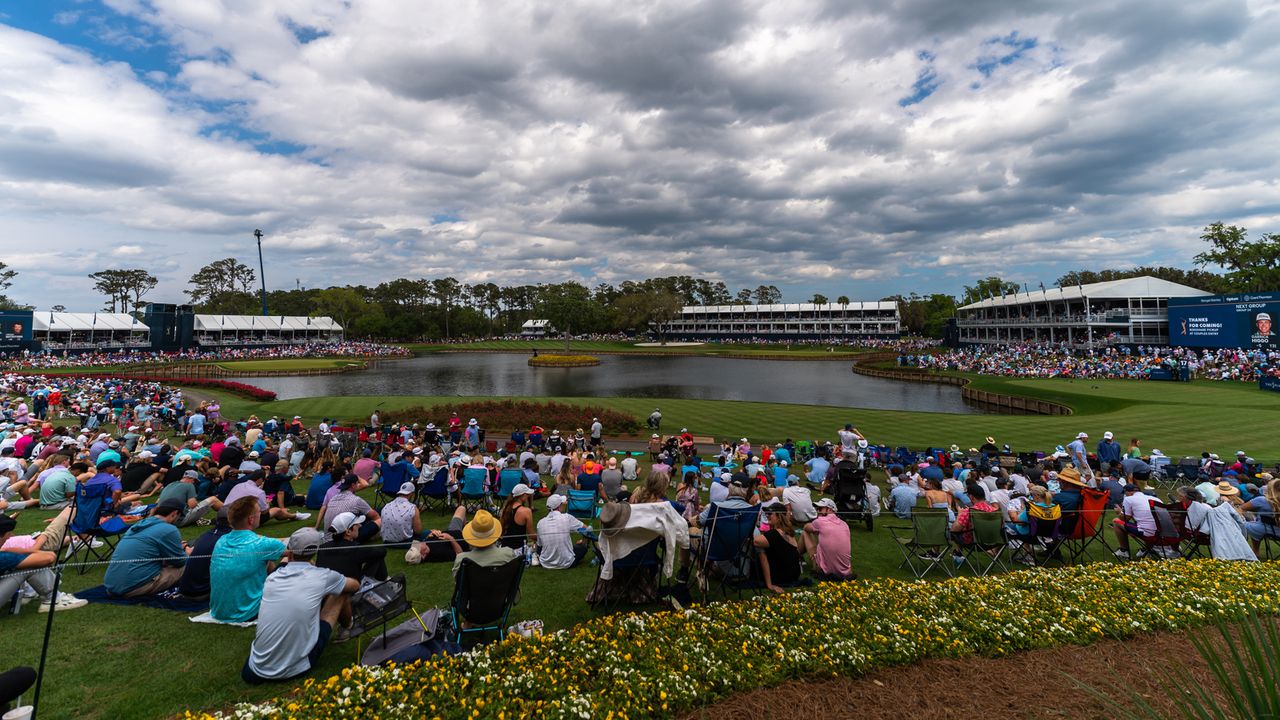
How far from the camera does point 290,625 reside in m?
5.54

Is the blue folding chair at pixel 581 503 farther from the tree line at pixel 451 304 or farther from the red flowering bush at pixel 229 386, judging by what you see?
the tree line at pixel 451 304

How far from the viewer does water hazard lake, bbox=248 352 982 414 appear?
4294 cm

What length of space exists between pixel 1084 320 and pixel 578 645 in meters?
85.2

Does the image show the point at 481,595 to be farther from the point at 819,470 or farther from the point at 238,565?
the point at 819,470

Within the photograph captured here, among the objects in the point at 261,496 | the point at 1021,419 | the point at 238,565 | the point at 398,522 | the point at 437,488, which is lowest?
the point at 1021,419

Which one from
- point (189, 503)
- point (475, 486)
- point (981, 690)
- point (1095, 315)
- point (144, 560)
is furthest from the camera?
point (1095, 315)

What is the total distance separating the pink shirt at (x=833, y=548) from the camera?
7.88 meters

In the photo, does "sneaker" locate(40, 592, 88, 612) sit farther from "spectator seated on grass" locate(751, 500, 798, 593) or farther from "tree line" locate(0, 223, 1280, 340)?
"tree line" locate(0, 223, 1280, 340)

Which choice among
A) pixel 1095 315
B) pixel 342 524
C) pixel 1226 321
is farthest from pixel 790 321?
pixel 342 524

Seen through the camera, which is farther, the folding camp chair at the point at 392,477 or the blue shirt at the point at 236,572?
the folding camp chair at the point at 392,477

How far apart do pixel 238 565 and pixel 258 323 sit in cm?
10602

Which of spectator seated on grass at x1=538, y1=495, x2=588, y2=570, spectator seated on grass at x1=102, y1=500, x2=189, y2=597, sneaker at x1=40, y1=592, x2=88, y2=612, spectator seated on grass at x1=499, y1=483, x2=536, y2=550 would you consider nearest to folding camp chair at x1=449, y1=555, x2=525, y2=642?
spectator seated on grass at x1=499, y1=483, x2=536, y2=550

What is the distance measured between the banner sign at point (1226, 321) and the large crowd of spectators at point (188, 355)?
329 feet

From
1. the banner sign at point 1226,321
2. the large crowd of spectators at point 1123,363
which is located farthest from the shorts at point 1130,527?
the banner sign at point 1226,321
